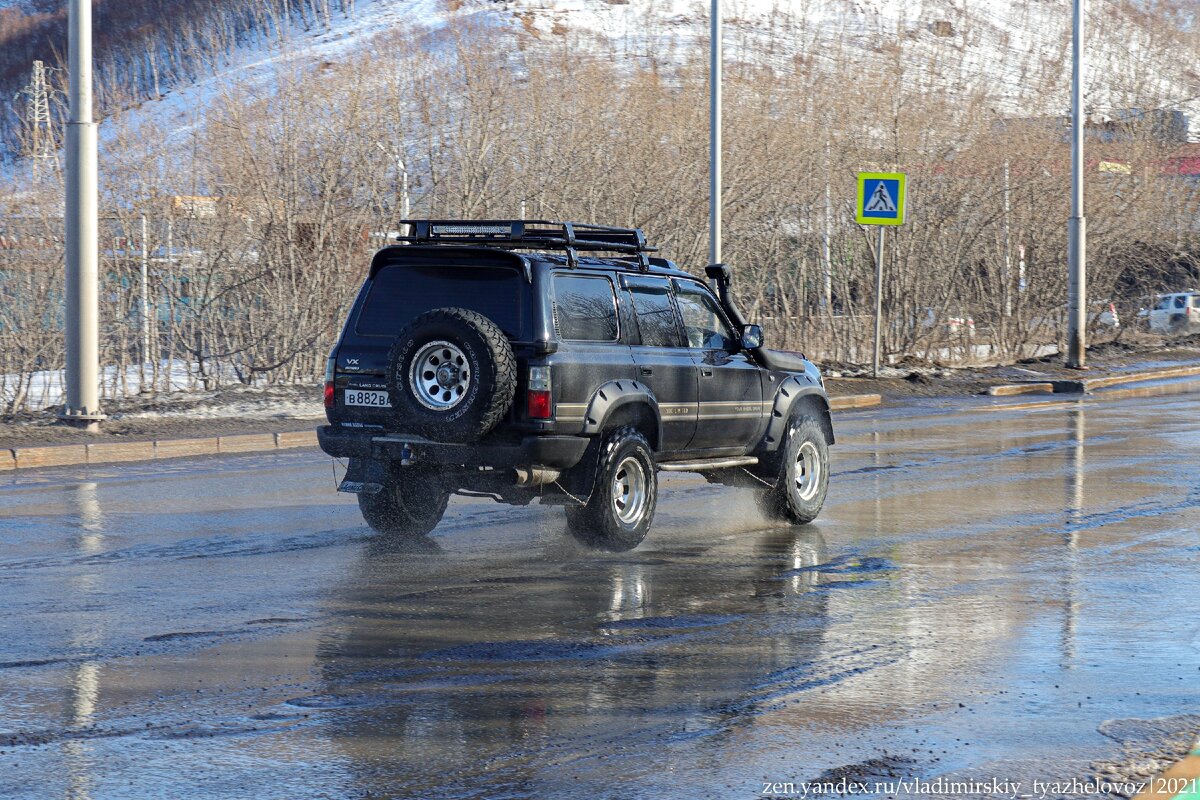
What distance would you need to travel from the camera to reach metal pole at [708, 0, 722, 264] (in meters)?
23.7

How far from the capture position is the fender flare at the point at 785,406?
12109 millimetres

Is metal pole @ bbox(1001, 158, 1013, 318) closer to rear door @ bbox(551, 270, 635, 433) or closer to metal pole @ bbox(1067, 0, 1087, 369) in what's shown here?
metal pole @ bbox(1067, 0, 1087, 369)

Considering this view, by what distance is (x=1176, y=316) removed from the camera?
4431 centimetres

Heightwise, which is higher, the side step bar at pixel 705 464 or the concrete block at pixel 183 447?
the side step bar at pixel 705 464

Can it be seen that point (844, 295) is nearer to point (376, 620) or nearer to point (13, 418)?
point (13, 418)

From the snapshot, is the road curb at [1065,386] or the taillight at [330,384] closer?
the taillight at [330,384]

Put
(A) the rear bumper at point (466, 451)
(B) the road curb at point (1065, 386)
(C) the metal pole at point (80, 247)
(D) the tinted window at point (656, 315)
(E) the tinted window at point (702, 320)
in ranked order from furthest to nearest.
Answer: (B) the road curb at point (1065, 386) → (C) the metal pole at point (80, 247) → (E) the tinted window at point (702, 320) → (D) the tinted window at point (656, 315) → (A) the rear bumper at point (466, 451)

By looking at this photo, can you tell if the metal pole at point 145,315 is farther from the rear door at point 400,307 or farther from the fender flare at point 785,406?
the fender flare at point 785,406

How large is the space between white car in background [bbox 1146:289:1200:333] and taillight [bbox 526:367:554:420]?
36657 mm

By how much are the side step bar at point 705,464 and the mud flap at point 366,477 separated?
203cm

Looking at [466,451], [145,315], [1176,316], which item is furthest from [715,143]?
[1176,316]

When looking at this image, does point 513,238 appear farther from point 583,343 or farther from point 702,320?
point 702,320

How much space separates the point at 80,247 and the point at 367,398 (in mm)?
8036

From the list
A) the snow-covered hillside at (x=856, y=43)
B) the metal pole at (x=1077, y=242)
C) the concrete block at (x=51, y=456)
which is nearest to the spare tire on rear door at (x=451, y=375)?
the concrete block at (x=51, y=456)
